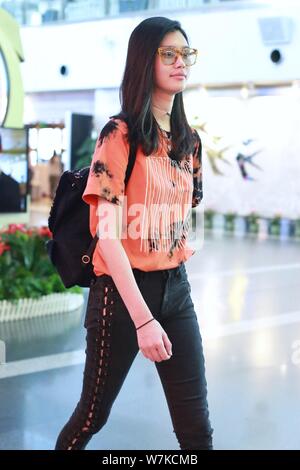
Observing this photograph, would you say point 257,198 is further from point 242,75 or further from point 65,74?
point 65,74

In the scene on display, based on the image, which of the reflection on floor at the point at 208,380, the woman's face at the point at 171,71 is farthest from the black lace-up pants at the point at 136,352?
the reflection on floor at the point at 208,380

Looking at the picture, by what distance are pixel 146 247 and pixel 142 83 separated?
48cm

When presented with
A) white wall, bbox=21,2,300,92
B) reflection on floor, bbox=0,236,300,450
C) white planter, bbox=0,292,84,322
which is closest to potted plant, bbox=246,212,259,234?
white wall, bbox=21,2,300,92

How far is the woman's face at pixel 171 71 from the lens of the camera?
2.19 metres

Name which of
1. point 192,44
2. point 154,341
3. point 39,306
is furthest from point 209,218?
point 154,341

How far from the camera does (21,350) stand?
5277 mm

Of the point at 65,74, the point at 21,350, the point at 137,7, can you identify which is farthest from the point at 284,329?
the point at 65,74

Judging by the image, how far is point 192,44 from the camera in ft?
47.2

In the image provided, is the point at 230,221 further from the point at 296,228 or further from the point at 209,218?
the point at 296,228

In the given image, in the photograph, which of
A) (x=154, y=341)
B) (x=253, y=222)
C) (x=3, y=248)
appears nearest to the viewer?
(x=154, y=341)

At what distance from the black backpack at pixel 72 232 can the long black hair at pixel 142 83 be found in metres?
0.24

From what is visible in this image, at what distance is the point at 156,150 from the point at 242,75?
12.8 meters

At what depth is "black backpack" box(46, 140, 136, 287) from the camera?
7.36 feet

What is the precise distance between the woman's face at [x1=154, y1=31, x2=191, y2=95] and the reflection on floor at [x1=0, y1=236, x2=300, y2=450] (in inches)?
75.3
